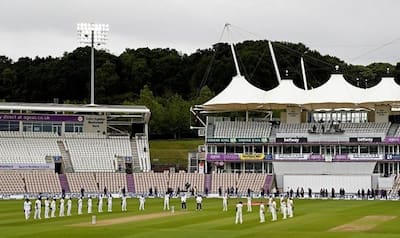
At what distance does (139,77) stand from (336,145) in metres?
58.0

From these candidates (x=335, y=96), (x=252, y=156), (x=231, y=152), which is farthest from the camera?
(x=231, y=152)

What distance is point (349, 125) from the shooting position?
89062 mm

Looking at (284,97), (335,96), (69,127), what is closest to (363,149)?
(335,96)

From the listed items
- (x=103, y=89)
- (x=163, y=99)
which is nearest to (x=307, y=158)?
(x=163, y=99)

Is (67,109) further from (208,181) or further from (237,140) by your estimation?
(237,140)

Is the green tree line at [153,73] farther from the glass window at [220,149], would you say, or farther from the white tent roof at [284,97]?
the white tent roof at [284,97]

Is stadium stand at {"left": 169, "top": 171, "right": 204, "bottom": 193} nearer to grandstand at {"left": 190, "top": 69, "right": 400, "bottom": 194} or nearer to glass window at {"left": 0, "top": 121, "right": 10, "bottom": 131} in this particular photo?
grandstand at {"left": 190, "top": 69, "right": 400, "bottom": 194}

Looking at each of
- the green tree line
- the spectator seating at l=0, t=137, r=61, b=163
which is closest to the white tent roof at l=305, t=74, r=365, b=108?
the spectator seating at l=0, t=137, r=61, b=163

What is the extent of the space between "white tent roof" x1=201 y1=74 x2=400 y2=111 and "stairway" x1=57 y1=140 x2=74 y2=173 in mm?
15893

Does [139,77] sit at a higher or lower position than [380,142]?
higher

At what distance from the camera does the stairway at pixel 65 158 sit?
85.5 metres

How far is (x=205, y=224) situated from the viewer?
4297cm

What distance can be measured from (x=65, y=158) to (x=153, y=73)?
183ft

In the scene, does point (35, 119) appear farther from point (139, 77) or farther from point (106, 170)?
point (139, 77)
